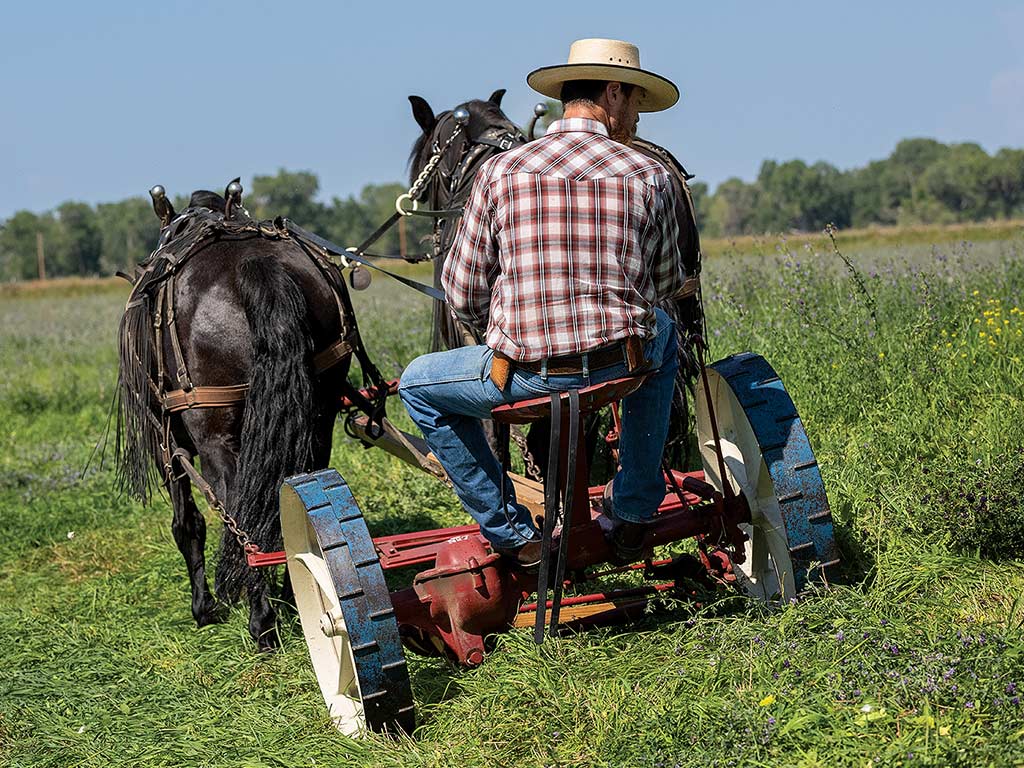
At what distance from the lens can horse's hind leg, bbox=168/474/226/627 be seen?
568 cm

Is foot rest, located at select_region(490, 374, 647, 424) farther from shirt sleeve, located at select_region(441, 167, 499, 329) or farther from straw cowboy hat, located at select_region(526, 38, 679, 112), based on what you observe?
straw cowboy hat, located at select_region(526, 38, 679, 112)

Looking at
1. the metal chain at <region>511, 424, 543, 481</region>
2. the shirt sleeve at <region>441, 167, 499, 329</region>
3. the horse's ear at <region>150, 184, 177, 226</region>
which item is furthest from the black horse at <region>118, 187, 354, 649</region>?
the shirt sleeve at <region>441, 167, 499, 329</region>

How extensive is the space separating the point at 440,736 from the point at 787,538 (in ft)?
4.48

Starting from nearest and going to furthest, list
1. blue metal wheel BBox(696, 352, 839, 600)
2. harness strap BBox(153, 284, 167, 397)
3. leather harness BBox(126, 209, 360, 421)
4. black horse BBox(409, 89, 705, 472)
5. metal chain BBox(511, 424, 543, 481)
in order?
1. blue metal wheel BBox(696, 352, 839, 600)
2. leather harness BBox(126, 209, 360, 421)
3. harness strap BBox(153, 284, 167, 397)
4. metal chain BBox(511, 424, 543, 481)
5. black horse BBox(409, 89, 705, 472)

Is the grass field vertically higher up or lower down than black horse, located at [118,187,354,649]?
lower down

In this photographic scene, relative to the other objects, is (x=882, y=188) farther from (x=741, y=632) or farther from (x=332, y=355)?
(x=741, y=632)

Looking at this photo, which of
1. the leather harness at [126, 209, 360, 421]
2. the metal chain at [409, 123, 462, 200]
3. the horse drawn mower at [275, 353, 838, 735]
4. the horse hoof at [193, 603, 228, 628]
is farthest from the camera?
the metal chain at [409, 123, 462, 200]

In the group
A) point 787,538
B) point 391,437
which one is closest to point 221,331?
point 391,437

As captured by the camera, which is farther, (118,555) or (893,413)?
(118,555)

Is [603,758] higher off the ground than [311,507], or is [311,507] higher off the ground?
[311,507]

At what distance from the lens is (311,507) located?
3.64 m

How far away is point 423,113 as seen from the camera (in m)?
7.14

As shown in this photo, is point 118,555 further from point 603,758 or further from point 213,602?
point 603,758

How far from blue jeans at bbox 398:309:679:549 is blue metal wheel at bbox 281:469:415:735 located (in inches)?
15.4
